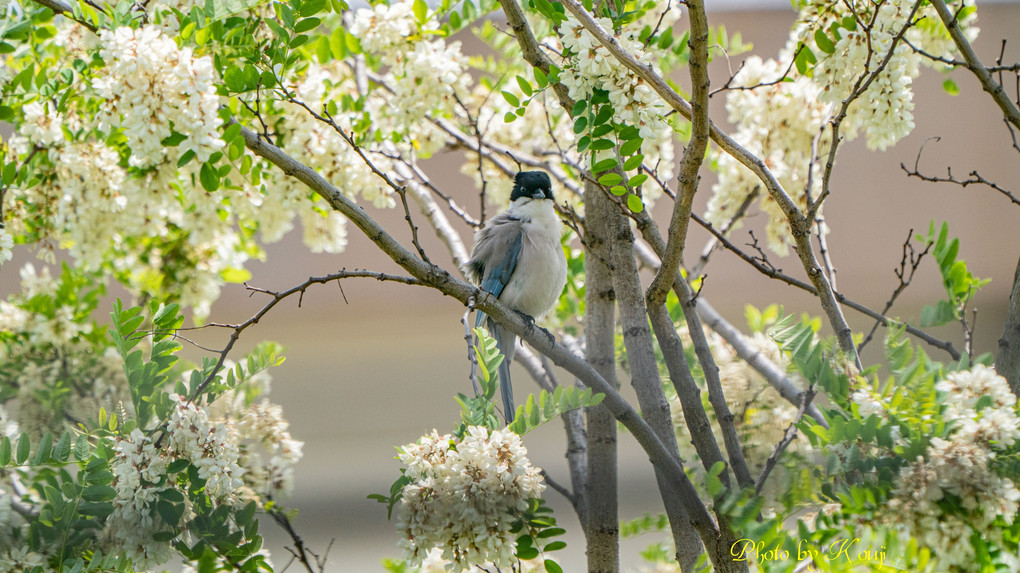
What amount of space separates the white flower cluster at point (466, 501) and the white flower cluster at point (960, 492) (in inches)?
16.1

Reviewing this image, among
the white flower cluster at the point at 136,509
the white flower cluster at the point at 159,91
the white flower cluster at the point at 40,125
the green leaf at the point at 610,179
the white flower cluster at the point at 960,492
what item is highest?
the white flower cluster at the point at 40,125

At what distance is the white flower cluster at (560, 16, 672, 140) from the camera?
1.18 metres

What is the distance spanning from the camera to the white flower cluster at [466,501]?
3.09 feet

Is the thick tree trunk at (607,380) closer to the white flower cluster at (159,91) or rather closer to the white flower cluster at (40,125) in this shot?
the white flower cluster at (159,91)

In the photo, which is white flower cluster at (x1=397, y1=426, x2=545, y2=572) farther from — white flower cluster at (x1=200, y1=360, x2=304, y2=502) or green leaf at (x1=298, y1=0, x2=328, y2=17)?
green leaf at (x1=298, y1=0, x2=328, y2=17)

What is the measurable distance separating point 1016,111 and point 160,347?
140 cm

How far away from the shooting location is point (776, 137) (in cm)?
197

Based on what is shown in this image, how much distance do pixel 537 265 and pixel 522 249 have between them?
0.34 feet

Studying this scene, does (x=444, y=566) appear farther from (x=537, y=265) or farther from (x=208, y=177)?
(x=537, y=265)

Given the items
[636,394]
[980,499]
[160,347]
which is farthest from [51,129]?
[980,499]

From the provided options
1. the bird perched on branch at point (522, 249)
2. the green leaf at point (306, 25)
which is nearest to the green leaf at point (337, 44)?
the green leaf at point (306, 25)

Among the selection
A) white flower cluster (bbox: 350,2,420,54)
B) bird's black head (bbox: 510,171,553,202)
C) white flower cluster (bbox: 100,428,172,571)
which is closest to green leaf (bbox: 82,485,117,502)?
white flower cluster (bbox: 100,428,172,571)

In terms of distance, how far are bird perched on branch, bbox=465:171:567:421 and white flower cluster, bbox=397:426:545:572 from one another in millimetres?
1172

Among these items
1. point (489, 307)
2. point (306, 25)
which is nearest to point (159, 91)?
point (306, 25)
